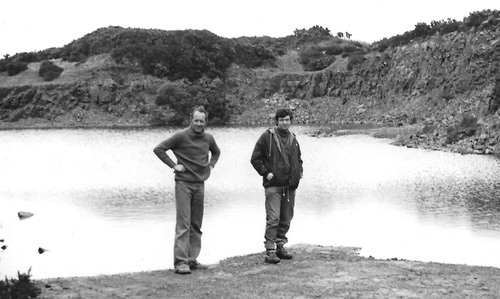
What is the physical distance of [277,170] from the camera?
10.8m

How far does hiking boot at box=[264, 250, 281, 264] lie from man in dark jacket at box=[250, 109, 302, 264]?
0.08m

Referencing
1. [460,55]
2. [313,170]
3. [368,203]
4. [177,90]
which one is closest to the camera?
[368,203]

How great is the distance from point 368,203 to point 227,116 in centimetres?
5313

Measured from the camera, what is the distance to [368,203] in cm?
2034

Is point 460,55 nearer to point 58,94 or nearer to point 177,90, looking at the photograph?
point 177,90

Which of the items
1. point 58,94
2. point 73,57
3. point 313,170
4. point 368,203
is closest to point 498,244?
point 368,203

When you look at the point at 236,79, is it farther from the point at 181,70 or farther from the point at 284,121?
the point at 284,121

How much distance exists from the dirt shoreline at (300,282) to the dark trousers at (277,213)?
0.43m

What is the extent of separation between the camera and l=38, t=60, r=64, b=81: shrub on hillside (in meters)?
76.0

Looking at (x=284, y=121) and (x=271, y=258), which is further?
(x=284, y=121)

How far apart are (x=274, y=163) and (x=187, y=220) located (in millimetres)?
1750

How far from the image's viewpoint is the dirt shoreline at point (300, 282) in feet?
27.7

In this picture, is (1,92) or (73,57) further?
(73,57)

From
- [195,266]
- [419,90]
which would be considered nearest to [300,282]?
[195,266]
